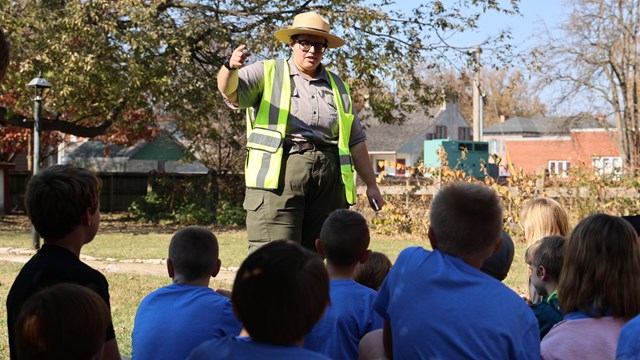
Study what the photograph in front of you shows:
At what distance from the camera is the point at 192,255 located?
11.5 ft

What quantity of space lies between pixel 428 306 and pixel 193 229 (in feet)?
4.21

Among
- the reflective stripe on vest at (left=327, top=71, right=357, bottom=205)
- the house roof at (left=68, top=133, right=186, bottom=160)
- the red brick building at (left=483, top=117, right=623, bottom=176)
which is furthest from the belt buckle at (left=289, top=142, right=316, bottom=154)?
the house roof at (left=68, top=133, right=186, bottom=160)

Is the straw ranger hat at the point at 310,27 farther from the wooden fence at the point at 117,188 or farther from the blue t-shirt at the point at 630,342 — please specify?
the wooden fence at the point at 117,188

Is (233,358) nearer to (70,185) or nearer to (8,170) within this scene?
(70,185)

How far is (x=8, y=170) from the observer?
25.1 m

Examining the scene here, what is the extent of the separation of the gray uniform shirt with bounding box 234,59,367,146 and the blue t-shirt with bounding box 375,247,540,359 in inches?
84.0

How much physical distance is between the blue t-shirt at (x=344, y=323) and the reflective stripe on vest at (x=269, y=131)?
1.43 metres

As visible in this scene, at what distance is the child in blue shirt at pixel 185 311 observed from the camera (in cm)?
330

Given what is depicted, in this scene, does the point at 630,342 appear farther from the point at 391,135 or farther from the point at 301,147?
the point at 391,135

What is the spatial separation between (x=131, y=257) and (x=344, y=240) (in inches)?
364

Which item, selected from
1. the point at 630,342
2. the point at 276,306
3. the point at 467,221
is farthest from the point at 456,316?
the point at 276,306

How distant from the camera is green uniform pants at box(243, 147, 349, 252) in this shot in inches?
189

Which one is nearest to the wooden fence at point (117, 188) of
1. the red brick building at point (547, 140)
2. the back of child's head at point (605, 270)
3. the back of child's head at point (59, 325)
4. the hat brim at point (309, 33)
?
the red brick building at point (547, 140)

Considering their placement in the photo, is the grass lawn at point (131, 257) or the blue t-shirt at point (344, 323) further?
the grass lawn at point (131, 257)
